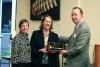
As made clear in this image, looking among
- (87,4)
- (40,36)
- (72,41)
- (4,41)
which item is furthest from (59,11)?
(4,41)

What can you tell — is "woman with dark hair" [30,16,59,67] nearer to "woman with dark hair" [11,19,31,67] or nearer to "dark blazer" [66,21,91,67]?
"woman with dark hair" [11,19,31,67]

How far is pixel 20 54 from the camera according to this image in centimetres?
372

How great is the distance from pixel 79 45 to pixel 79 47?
0.08ft

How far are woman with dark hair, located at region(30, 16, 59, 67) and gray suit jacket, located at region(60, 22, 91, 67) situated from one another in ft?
1.42

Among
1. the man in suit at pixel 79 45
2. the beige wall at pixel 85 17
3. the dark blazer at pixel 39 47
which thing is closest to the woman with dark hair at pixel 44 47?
the dark blazer at pixel 39 47

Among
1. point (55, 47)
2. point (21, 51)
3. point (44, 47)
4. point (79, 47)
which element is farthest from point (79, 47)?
point (21, 51)

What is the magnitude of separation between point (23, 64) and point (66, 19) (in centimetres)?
157

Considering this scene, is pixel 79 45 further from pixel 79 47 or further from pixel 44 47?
pixel 44 47

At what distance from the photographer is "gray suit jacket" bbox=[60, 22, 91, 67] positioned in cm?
325

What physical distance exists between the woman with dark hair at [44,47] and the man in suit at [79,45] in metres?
0.41

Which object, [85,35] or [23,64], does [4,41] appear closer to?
[23,64]

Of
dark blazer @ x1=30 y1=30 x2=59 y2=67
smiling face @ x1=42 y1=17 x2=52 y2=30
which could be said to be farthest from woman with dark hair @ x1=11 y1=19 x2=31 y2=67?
smiling face @ x1=42 y1=17 x2=52 y2=30

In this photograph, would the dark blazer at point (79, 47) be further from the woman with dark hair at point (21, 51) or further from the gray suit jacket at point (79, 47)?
the woman with dark hair at point (21, 51)

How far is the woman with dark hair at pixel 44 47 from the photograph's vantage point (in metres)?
3.71
